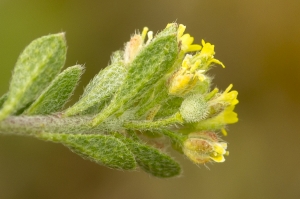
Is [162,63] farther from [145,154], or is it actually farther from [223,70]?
[223,70]

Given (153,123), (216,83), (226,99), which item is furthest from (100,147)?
(216,83)

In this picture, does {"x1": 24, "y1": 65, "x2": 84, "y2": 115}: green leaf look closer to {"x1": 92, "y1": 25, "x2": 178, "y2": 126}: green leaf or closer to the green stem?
{"x1": 92, "y1": 25, "x2": 178, "y2": 126}: green leaf

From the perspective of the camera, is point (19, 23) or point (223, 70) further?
point (223, 70)

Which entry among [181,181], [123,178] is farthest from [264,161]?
[123,178]

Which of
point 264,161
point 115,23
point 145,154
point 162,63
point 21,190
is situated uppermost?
point 115,23

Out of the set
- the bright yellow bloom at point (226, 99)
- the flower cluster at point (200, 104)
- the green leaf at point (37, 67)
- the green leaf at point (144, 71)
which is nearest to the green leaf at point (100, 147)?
the green leaf at point (144, 71)

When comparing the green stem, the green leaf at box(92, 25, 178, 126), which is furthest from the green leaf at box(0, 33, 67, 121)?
the green stem

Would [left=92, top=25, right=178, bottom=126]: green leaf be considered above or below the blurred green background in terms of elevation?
below

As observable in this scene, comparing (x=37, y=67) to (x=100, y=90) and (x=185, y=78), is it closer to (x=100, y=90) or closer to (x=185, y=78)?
(x=100, y=90)
